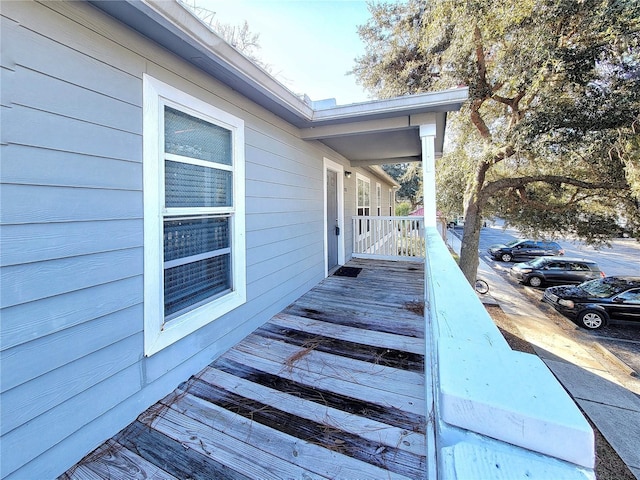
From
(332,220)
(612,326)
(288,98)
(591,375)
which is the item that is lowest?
(591,375)

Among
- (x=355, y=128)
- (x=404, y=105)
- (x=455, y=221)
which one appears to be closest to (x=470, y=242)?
(x=355, y=128)

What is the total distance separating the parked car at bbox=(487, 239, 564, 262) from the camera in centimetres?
1728

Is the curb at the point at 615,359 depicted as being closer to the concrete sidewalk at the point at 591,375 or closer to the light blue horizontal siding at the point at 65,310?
the concrete sidewalk at the point at 591,375

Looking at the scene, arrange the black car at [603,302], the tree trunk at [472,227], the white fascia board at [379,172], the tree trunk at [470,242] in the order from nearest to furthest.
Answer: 1. the black car at [603,302]
2. the white fascia board at [379,172]
3. the tree trunk at [472,227]
4. the tree trunk at [470,242]

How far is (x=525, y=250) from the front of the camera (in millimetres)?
17984

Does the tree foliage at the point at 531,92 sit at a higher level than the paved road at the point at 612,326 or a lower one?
higher

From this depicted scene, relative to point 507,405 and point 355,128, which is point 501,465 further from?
point 355,128

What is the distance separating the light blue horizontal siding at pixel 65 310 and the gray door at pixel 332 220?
4106 millimetres

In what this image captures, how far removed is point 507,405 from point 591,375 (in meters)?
8.62

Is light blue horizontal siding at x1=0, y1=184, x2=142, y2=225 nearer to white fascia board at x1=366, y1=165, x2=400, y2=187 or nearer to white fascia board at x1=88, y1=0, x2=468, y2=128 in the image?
white fascia board at x1=88, y1=0, x2=468, y2=128

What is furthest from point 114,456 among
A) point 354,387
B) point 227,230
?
point 227,230

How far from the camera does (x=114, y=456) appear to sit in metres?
1.64

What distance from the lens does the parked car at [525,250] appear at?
17.3 meters

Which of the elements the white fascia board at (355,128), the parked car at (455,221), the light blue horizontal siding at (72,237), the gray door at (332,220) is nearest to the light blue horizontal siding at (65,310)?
the light blue horizontal siding at (72,237)
